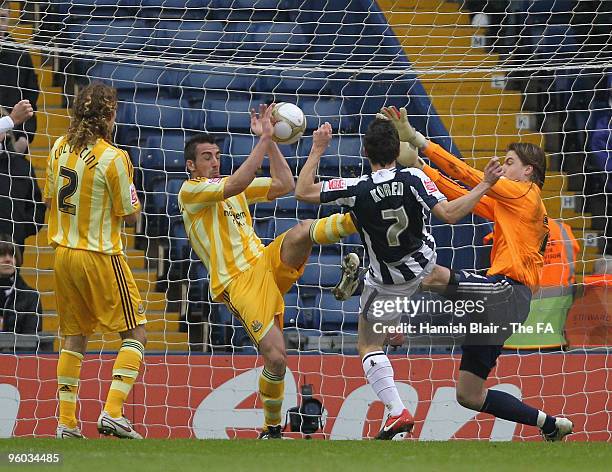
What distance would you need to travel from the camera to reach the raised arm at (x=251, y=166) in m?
6.79

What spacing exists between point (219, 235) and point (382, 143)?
1208 millimetres

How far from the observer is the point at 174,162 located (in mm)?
9758

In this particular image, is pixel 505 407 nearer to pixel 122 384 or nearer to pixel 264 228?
pixel 122 384

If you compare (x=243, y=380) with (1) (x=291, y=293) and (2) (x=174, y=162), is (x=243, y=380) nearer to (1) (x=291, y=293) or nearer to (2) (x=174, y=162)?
(1) (x=291, y=293)

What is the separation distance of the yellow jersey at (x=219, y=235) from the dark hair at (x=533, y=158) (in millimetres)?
1691

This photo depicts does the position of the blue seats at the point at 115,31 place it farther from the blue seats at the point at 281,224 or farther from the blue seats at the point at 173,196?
the blue seats at the point at 281,224

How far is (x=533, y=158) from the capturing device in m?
7.35

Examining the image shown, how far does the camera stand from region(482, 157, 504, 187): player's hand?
655 cm

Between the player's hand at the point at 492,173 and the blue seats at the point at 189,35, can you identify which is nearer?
the player's hand at the point at 492,173

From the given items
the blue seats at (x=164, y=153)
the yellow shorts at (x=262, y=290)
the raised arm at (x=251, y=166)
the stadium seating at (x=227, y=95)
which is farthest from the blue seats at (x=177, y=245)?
the raised arm at (x=251, y=166)

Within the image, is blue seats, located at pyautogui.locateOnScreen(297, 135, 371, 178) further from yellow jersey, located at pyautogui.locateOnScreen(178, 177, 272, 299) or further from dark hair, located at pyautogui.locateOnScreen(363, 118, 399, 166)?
dark hair, located at pyautogui.locateOnScreen(363, 118, 399, 166)

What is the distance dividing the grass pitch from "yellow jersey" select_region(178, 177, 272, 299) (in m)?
1.19

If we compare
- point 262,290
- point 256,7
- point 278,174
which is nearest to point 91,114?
point 278,174

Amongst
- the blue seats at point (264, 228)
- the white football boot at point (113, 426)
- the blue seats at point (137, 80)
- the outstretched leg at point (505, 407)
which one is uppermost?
the blue seats at point (137, 80)
